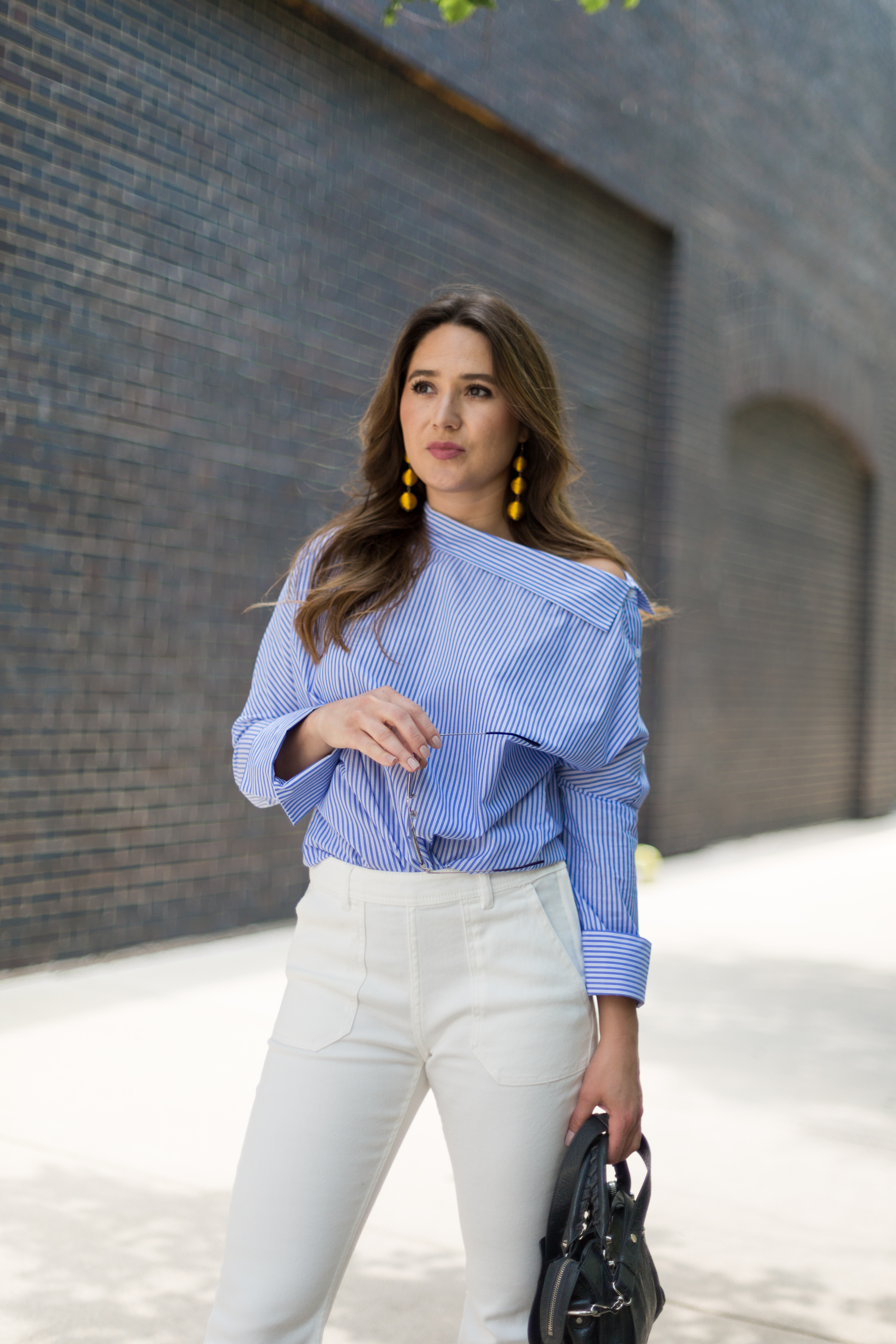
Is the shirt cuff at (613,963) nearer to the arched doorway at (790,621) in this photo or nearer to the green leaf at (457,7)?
the green leaf at (457,7)

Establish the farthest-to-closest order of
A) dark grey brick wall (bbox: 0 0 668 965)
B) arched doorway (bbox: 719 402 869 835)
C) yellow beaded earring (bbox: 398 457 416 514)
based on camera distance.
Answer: arched doorway (bbox: 719 402 869 835) → dark grey brick wall (bbox: 0 0 668 965) → yellow beaded earring (bbox: 398 457 416 514)

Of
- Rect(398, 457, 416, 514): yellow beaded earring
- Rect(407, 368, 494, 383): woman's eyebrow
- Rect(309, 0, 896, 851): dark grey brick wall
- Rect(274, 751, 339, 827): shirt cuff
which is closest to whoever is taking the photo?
Rect(274, 751, 339, 827): shirt cuff

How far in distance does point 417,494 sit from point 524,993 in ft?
2.58

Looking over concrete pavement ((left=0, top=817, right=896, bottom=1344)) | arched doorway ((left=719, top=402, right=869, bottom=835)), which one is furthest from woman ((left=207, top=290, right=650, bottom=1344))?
arched doorway ((left=719, top=402, right=869, bottom=835))

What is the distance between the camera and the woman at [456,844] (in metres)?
1.61

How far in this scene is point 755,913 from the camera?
776cm

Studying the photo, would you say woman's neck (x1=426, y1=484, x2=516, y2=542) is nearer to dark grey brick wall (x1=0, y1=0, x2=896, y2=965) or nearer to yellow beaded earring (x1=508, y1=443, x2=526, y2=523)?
yellow beaded earring (x1=508, y1=443, x2=526, y2=523)

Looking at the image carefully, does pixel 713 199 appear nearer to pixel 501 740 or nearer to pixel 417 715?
pixel 501 740

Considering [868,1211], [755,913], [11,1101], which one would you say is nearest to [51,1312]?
[11,1101]

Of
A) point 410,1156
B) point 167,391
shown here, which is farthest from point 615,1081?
point 167,391

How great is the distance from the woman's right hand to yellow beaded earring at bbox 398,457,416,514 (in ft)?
1.26

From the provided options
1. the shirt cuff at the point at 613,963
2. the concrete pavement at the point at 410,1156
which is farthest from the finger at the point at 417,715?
the concrete pavement at the point at 410,1156

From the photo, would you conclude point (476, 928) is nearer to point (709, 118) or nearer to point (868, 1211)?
point (868, 1211)

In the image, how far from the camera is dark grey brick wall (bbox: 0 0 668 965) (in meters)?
5.28
